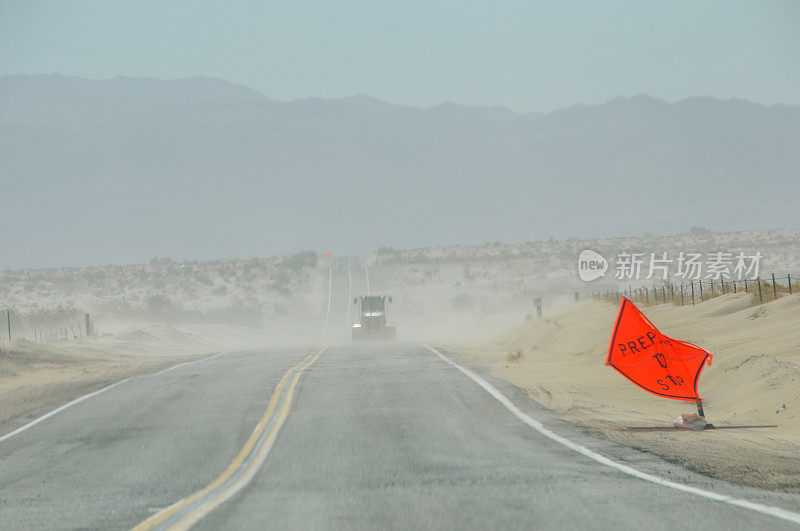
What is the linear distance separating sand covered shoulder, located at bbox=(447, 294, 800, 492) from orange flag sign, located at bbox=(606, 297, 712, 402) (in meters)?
0.62

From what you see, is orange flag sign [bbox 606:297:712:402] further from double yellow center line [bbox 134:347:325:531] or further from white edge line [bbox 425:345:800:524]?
double yellow center line [bbox 134:347:325:531]

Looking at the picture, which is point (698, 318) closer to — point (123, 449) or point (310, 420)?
point (310, 420)

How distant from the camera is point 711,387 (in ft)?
59.3

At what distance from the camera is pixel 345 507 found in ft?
27.7

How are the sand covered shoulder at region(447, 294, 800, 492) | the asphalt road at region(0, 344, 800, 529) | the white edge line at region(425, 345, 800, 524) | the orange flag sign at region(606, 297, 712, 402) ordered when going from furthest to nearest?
1. the orange flag sign at region(606, 297, 712, 402)
2. the sand covered shoulder at region(447, 294, 800, 492)
3. the asphalt road at region(0, 344, 800, 529)
4. the white edge line at region(425, 345, 800, 524)

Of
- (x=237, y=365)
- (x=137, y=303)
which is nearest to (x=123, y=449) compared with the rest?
(x=237, y=365)

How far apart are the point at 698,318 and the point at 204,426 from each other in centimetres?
1792

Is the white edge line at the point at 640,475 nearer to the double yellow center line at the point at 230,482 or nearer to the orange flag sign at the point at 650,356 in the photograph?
the orange flag sign at the point at 650,356

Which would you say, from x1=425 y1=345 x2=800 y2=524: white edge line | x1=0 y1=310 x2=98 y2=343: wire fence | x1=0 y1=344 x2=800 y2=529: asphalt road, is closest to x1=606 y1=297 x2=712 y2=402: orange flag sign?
x1=0 y1=344 x2=800 y2=529: asphalt road

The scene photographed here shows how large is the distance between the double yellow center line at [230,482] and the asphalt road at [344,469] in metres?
0.13

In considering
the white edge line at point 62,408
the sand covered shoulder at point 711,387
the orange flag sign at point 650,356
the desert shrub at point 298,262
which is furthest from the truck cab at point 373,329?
the desert shrub at point 298,262

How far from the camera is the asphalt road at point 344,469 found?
7992mm

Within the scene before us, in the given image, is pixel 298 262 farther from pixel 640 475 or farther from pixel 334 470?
pixel 640 475

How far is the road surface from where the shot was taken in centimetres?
799
